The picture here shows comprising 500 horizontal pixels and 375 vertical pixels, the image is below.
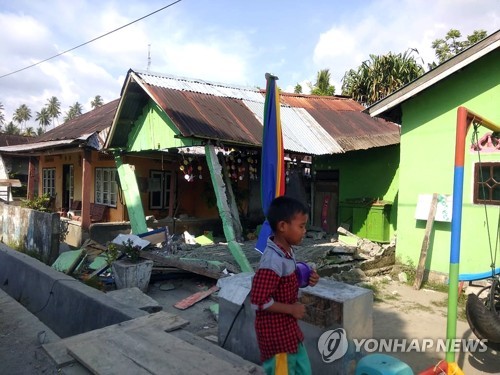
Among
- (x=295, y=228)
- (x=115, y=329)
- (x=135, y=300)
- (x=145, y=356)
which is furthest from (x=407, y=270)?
(x=295, y=228)

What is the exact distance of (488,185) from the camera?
6988 millimetres

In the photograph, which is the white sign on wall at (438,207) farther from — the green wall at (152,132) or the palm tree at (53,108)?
the palm tree at (53,108)

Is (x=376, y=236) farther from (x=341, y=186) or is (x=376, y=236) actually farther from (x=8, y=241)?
(x=8, y=241)

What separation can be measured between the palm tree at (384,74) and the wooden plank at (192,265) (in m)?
16.8

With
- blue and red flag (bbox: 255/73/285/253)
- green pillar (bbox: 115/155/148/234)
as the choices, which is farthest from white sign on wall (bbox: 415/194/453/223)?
green pillar (bbox: 115/155/148/234)

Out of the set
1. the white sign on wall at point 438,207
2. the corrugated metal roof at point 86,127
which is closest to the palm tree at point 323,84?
the corrugated metal roof at point 86,127

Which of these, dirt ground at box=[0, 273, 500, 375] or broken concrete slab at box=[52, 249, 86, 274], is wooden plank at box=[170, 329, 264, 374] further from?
broken concrete slab at box=[52, 249, 86, 274]

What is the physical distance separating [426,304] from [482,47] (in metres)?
4.60

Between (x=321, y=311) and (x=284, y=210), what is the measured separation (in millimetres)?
1327

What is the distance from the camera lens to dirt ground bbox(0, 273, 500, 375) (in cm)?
381

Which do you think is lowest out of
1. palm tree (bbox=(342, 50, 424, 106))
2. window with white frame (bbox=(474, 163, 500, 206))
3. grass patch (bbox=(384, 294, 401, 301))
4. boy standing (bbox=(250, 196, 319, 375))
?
grass patch (bbox=(384, 294, 401, 301))

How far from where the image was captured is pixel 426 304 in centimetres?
655

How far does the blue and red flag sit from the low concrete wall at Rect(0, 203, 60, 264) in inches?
204

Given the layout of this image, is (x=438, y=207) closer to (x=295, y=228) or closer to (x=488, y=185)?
(x=488, y=185)
